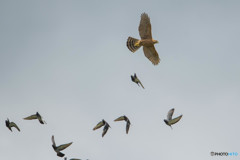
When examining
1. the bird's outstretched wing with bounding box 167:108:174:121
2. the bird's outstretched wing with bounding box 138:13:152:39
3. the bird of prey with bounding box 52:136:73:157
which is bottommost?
the bird of prey with bounding box 52:136:73:157

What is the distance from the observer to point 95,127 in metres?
32.1

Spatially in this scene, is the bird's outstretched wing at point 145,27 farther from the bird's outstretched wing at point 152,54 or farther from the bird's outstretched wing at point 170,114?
the bird's outstretched wing at point 170,114

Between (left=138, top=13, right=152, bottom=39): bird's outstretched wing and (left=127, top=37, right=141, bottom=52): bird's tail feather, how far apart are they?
555 mm

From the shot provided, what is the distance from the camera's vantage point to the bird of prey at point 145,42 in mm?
A: 37938

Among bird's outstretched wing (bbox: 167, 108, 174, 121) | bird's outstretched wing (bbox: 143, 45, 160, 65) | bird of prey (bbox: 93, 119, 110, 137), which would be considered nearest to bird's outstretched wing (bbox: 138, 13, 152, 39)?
bird's outstretched wing (bbox: 143, 45, 160, 65)

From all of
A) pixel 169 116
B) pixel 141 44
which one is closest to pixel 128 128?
pixel 169 116

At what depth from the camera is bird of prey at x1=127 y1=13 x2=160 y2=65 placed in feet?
124

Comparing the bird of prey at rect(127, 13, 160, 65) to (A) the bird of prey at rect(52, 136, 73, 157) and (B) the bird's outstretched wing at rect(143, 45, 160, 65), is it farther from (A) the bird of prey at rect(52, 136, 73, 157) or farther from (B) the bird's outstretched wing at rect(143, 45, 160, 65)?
(A) the bird of prey at rect(52, 136, 73, 157)

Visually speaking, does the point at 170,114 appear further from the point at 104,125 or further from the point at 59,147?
the point at 59,147

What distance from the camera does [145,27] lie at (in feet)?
125

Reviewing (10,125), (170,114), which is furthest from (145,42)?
(10,125)

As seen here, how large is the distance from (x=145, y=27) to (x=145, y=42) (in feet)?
4.05

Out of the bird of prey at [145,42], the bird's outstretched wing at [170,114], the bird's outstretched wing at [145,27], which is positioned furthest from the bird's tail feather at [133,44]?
the bird's outstretched wing at [170,114]

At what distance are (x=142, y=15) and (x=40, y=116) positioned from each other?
34.9ft
